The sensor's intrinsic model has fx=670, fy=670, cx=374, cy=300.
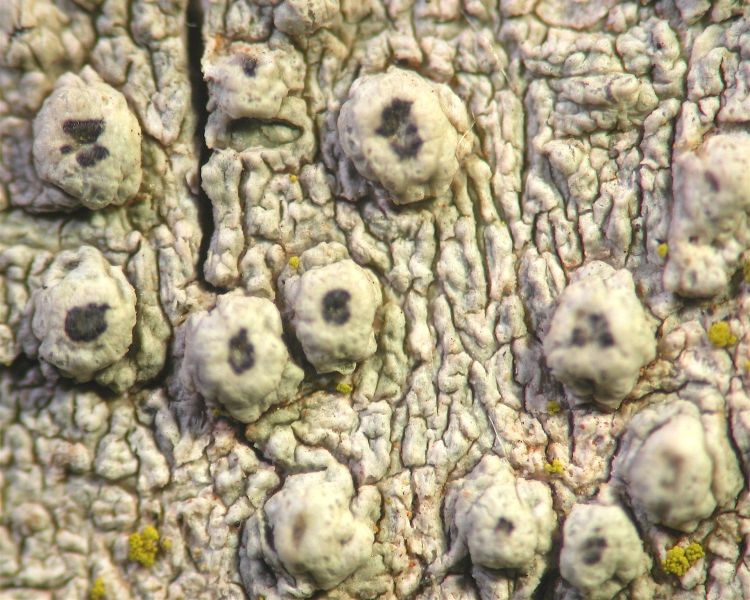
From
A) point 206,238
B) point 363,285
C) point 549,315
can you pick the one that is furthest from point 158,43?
point 549,315

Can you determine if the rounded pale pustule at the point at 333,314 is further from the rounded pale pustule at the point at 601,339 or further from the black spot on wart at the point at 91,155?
the black spot on wart at the point at 91,155

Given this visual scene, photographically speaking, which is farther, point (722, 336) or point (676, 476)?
point (722, 336)

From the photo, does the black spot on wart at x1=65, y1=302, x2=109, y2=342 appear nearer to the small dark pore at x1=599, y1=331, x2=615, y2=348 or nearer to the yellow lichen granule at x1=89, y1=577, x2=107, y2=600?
the yellow lichen granule at x1=89, y1=577, x2=107, y2=600

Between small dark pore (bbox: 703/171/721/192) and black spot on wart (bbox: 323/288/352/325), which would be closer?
small dark pore (bbox: 703/171/721/192)

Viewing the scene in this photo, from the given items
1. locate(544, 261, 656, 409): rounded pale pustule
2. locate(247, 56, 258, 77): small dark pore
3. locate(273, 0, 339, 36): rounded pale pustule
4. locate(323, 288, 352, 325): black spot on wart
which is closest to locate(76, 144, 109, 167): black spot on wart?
locate(247, 56, 258, 77): small dark pore

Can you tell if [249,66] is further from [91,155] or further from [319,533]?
[319,533]

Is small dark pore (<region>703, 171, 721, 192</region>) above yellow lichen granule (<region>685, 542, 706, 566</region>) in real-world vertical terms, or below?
above

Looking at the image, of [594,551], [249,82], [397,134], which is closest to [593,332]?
[594,551]

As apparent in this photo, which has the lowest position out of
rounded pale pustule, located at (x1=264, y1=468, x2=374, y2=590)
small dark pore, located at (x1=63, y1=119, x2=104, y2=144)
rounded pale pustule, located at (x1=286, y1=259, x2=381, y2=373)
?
rounded pale pustule, located at (x1=264, y1=468, x2=374, y2=590)
